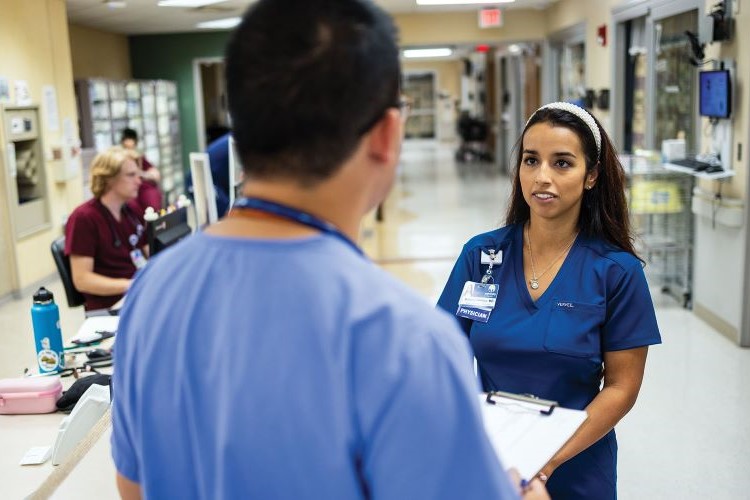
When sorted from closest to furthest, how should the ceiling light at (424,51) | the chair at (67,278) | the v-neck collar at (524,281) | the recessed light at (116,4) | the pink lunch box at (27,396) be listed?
the v-neck collar at (524,281)
the pink lunch box at (27,396)
the chair at (67,278)
the recessed light at (116,4)
the ceiling light at (424,51)

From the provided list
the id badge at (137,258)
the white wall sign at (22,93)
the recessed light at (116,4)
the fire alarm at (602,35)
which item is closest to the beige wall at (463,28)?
the fire alarm at (602,35)

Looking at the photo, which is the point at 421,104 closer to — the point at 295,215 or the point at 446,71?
the point at 446,71

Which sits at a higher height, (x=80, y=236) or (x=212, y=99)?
(x=212, y=99)

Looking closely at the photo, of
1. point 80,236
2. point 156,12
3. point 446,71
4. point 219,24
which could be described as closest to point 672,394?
point 80,236

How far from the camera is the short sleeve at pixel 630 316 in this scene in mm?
1687

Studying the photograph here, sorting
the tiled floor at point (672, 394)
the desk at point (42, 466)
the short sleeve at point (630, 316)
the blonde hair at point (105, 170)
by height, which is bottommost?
the tiled floor at point (672, 394)

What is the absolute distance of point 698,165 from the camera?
5133 millimetres

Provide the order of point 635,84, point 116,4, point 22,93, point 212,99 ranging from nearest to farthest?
point 22,93 < point 635,84 < point 116,4 < point 212,99

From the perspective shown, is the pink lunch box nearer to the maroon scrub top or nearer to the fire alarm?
the maroon scrub top

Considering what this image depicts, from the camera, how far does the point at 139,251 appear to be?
3.75 meters

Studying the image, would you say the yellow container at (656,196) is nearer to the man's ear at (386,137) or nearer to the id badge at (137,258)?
the id badge at (137,258)

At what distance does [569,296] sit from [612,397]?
0.78ft

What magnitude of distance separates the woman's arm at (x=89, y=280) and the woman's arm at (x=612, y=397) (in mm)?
2532

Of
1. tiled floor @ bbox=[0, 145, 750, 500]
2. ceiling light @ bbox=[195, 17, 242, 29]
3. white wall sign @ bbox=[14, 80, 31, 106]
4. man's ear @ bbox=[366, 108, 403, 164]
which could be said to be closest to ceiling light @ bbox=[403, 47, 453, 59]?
ceiling light @ bbox=[195, 17, 242, 29]
